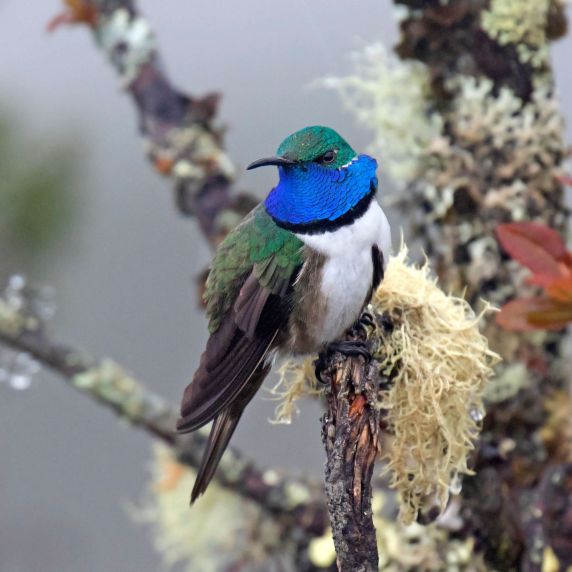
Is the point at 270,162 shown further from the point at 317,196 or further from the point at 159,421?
the point at 159,421

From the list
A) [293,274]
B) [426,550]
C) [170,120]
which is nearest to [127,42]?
[170,120]

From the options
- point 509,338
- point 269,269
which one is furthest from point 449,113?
point 269,269

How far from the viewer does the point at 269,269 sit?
121 centimetres

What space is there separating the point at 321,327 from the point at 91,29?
90 centimetres

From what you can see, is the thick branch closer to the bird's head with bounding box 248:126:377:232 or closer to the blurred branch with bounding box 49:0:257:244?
the bird's head with bounding box 248:126:377:232

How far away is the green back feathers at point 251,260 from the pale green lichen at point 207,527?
18.9 inches

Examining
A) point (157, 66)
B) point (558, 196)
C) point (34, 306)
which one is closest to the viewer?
point (558, 196)

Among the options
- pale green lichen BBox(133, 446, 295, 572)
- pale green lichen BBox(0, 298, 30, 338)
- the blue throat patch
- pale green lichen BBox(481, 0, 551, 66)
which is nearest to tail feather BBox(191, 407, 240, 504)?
the blue throat patch

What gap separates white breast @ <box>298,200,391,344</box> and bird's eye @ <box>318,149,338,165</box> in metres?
0.09

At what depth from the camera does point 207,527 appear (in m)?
1.66

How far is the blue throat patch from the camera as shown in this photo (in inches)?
48.4

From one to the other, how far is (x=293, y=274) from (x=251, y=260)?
60mm

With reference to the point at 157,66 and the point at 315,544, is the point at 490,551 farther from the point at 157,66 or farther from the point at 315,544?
the point at 157,66

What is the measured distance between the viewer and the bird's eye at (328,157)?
48.5 inches
